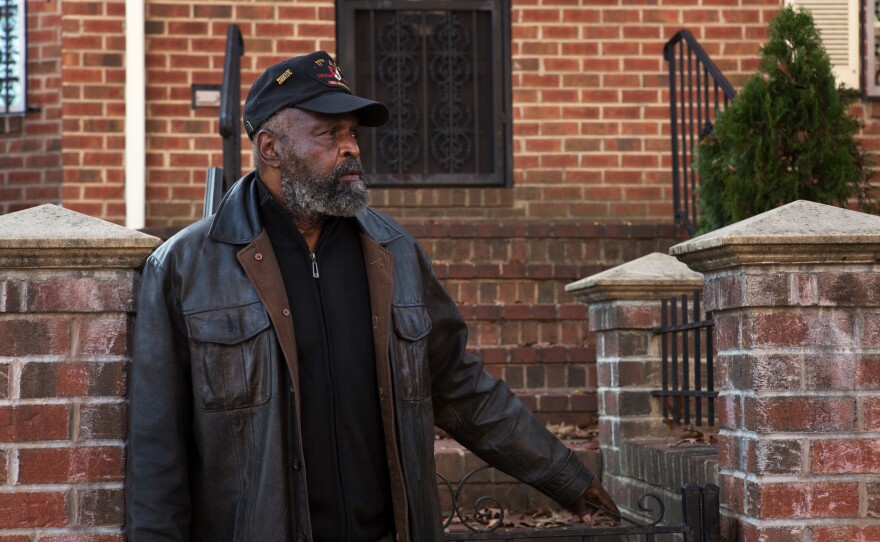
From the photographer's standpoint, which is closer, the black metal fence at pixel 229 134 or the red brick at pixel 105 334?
the red brick at pixel 105 334

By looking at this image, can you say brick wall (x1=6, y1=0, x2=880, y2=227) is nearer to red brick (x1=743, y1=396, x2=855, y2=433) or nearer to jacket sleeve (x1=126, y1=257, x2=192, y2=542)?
red brick (x1=743, y1=396, x2=855, y2=433)

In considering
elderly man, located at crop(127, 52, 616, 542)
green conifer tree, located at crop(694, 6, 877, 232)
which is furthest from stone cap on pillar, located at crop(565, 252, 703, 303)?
elderly man, located at crop(127, 52, 616, 542)

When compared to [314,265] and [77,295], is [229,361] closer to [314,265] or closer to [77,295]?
[314,265]

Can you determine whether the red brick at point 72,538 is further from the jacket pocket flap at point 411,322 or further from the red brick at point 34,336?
the jacket pocket flap at point 411,322

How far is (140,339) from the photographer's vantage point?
2664 millimetres

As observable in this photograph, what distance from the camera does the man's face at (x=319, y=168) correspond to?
283 cm

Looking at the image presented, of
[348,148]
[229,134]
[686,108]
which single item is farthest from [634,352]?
[686,108]

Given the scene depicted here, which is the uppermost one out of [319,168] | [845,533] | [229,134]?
[229,134]

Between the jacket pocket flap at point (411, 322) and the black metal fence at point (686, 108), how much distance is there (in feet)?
13.1

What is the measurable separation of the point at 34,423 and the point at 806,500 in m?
2.16

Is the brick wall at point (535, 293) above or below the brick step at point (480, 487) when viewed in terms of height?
above

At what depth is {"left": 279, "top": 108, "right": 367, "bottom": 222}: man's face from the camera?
283 centimetres

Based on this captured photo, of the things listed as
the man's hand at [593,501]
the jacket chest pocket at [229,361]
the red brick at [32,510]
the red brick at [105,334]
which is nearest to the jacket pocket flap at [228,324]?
the jacket chest pocket at [229,361]

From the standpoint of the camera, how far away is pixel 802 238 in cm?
339
